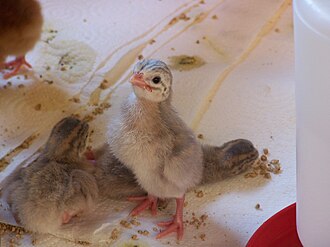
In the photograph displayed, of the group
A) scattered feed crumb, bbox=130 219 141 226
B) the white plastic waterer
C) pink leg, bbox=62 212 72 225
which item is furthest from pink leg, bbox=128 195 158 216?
the white plastic waterer

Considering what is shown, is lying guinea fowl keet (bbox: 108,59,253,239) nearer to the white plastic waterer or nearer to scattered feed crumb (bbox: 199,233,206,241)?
scattered feed crumb (bbox: 199,233,206,241)

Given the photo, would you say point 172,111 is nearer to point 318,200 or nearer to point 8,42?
point 318,200

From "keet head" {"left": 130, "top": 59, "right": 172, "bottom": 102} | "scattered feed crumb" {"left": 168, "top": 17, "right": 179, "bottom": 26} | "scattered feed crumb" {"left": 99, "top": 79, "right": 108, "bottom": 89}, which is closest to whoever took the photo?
"keet head" {"left": 130, "top": 59, "right": 172, "bottom": 102}

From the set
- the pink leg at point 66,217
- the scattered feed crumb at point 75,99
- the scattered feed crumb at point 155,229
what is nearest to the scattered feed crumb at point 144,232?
the scattered feed crumb at point 155,229

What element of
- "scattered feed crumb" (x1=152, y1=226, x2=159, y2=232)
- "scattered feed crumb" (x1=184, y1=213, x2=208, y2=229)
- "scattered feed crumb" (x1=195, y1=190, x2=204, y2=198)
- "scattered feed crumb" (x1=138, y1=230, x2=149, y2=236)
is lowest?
"scattered feed crumb" (x1=184, y1=213, x2=208, y2=229)

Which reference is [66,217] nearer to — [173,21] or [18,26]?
[18,26]

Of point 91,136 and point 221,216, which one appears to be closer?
point 221,216

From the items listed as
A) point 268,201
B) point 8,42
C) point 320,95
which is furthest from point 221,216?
point 8,42
